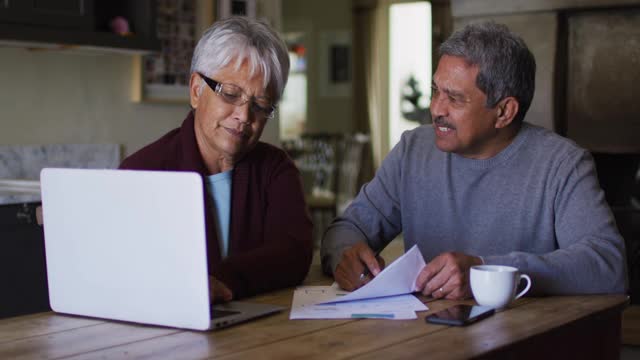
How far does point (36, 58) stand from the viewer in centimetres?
344

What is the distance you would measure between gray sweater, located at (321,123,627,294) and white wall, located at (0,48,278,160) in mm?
1653

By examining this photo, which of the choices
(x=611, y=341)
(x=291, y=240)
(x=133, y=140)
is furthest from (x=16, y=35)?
(x=611, y=341)

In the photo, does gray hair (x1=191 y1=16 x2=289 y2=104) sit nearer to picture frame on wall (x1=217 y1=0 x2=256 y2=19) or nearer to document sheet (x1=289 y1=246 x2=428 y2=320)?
document sheet (x1=289 y1=246 x2=428 y2=320)

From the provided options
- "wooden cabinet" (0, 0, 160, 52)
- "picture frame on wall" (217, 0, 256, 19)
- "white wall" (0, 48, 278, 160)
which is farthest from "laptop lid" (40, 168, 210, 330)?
"picture frame on wall" (217, 0, 256, 19)

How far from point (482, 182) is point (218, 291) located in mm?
776

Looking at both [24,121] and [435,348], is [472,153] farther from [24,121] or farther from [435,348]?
[24,121]

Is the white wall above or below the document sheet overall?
above

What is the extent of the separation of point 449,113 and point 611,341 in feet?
2.08

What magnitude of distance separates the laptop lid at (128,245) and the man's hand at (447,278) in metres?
0.51

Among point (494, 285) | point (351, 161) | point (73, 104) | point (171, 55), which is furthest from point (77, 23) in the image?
point (351, 161)

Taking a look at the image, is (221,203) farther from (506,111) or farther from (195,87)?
(506,111)

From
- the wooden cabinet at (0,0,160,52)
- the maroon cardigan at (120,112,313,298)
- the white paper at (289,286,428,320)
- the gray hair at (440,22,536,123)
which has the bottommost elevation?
the white paper at (289,286,428,320)

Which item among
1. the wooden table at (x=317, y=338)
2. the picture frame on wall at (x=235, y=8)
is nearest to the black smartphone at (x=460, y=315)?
the wooden table at (x=317, y=338)

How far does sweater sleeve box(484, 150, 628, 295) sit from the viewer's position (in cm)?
182
